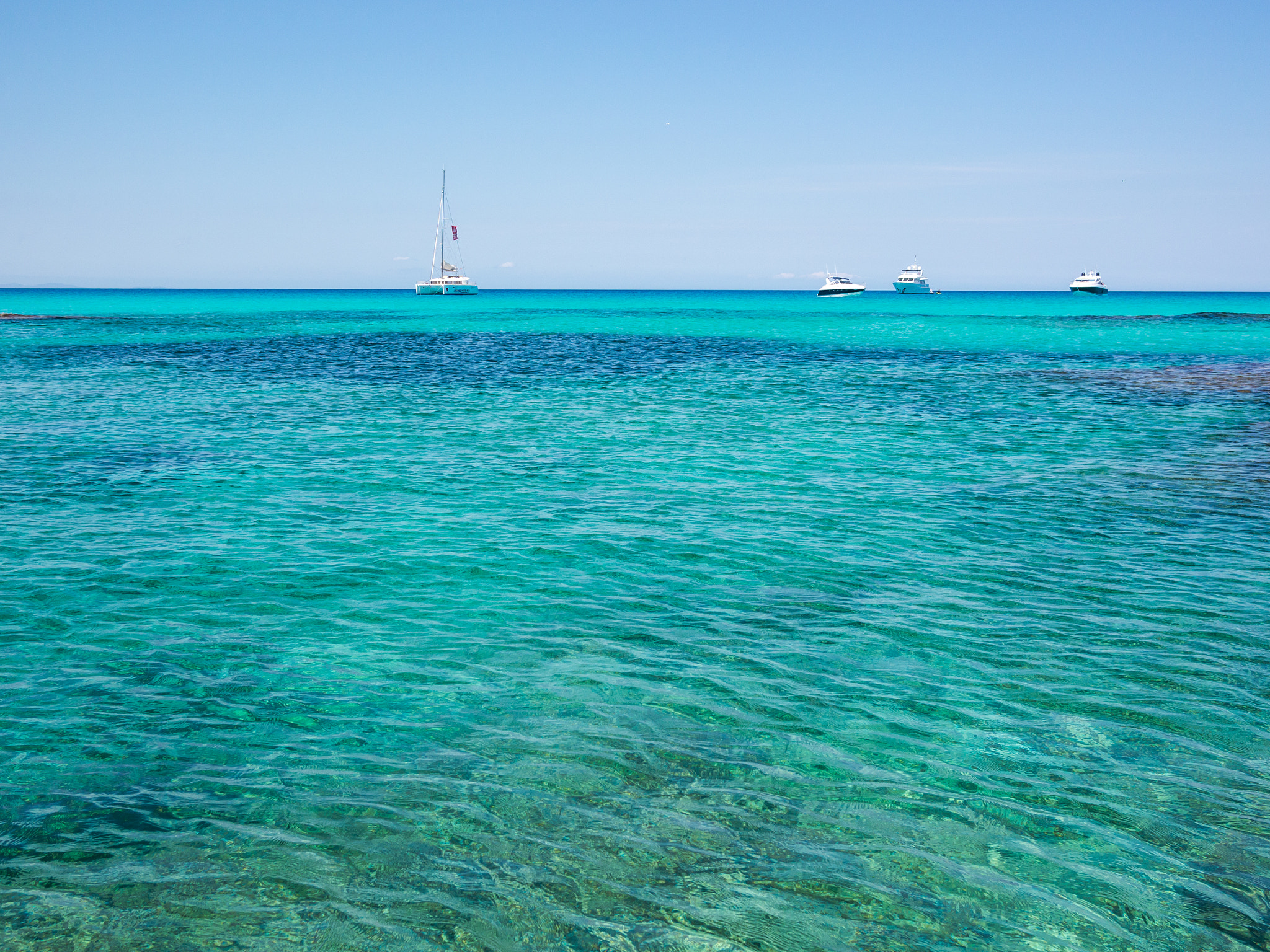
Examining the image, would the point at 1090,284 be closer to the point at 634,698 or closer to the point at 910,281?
the point at 910,281

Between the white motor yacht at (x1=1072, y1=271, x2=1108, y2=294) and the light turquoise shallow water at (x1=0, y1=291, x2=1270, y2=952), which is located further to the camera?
the white motor yacht at (x1=1072, y1=271, x2=1108, y2=294)

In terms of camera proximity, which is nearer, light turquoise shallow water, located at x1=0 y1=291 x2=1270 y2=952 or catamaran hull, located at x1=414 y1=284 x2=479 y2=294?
light turquoise shallow water, located at x1=0 y1=291 x2=1270 y2=952

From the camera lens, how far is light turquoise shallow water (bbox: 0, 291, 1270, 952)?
547 cm

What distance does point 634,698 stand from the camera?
8.23m

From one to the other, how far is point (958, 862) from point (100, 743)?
699 cm

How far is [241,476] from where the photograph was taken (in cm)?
1816

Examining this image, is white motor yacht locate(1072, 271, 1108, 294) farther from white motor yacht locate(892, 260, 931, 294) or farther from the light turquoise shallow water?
the light turquoise shallow water

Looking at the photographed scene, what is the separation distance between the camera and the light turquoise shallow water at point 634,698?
547cm

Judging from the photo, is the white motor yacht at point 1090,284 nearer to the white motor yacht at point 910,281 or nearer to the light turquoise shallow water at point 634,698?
the white motor yacht at point 910,281

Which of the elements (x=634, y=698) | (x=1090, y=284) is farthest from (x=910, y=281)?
(x=634, y=698)

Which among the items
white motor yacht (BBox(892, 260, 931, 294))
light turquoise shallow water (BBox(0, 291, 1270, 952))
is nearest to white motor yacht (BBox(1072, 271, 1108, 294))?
white motor yacht (BBox(892, 260, 931, 294))

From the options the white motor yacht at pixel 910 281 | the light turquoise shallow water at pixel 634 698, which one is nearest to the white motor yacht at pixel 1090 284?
the white motor yacht at pixel 910 281

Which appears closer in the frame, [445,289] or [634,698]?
[634,698]

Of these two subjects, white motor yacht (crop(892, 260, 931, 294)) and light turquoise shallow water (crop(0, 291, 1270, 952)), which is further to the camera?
white motor yacht (crop(892, 260, 931, 294))
